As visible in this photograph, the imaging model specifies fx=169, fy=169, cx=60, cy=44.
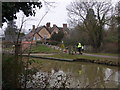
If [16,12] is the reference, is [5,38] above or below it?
below

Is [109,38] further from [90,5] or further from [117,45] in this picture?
[90,5]

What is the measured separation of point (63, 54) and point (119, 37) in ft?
22.5

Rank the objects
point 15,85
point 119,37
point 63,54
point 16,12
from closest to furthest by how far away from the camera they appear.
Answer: point 15,85 < point 16,12 < point 119,37 < point 63,54

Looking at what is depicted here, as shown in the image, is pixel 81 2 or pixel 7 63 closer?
pixel 7 63

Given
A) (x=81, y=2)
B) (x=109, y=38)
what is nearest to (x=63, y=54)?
(x=81, y=2)

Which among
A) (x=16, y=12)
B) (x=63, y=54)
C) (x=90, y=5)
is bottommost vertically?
(x=63, y=54)

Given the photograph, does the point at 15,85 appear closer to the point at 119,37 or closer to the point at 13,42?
the point at 13,42

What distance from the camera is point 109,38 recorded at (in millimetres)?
2998

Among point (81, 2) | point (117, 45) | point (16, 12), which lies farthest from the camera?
point (81, 2)

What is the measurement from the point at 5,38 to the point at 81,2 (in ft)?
24.6

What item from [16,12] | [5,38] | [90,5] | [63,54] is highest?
[90,5]

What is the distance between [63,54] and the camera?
9.76 m

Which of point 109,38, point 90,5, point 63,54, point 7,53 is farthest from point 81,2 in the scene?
point 7,53

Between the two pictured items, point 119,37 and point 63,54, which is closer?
point 119,37
